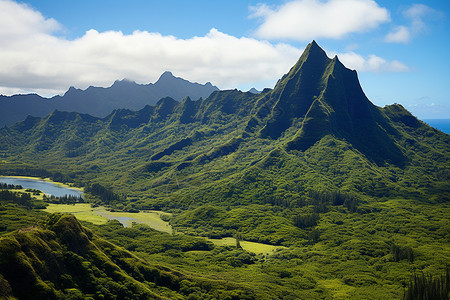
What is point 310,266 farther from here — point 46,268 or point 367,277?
point 46,268

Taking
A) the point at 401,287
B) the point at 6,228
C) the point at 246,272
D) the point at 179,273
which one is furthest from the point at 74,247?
the point at 401,287

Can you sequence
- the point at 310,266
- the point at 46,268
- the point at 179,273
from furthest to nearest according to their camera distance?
the point at 310,266 → the point at 179,273 → the point at 46,268

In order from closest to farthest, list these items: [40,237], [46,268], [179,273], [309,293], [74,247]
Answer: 1. [46,268]
2. [40,237]
3. [74,247]
4. [179,273]
5. [309,293]

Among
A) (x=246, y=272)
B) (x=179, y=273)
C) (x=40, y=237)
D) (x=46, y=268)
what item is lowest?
(x=246, y=272)

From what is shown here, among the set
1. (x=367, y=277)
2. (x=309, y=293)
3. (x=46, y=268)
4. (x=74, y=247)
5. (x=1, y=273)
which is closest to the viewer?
(x=1, y=273)

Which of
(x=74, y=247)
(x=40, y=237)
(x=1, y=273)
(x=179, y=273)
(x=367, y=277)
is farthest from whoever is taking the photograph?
(x=367, y=277)

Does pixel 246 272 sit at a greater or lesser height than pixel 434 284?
lesser

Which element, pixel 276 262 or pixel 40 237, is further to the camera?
pixel 276 262

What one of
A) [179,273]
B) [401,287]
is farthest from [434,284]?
[179,273]

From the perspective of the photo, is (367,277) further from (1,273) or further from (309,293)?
(1,273)
